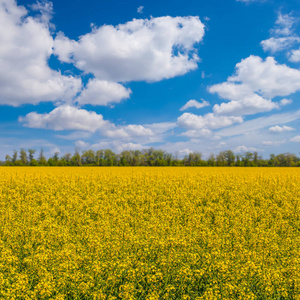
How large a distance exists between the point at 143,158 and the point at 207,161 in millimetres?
29714

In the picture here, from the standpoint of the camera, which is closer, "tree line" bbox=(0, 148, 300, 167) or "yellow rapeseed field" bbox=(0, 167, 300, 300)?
"yellow rapeseed field" bbox=(0, 167, 300, 300)

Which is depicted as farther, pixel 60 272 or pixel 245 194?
pixel 245 194

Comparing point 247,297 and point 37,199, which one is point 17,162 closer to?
point 37,199

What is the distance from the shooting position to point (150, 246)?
24.6 ft

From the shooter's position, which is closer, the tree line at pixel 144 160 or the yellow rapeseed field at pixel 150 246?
the yellow rapeseed field at pixel 150 246

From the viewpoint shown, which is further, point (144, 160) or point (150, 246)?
point (144, 160)

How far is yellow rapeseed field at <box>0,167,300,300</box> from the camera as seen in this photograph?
5605 millimetres

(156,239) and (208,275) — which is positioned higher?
(156,239)

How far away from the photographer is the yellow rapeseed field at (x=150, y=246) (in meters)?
5.61

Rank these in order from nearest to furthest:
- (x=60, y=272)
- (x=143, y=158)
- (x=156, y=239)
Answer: (x=60, y=272) < (x=156, y=239) < (x=143, y=158)

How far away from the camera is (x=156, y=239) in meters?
7.79

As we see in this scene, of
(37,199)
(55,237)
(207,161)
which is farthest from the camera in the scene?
(207,161)

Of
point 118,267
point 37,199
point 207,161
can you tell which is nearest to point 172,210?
point 118,267

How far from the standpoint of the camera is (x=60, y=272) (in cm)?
581
